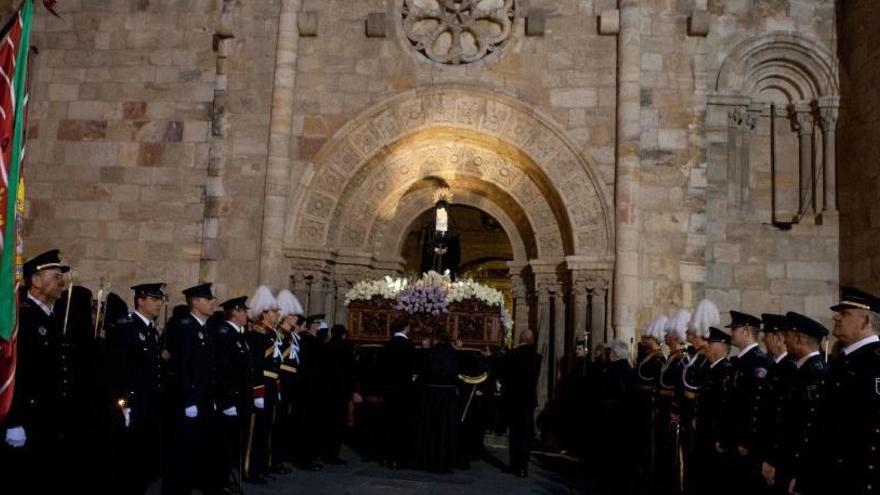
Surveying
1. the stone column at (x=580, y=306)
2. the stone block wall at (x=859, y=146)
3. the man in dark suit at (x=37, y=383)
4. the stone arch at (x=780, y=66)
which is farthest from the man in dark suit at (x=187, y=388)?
the stone arch at (x=780, y=66)

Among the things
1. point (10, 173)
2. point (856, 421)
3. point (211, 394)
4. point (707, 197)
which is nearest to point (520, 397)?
point (211, 394)

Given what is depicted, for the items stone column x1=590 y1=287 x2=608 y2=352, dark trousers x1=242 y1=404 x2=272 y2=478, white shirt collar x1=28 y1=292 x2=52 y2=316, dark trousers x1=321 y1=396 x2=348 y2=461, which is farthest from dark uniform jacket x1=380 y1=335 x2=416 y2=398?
white shirt collar x1=28 y1=292 x2=52 y2=316

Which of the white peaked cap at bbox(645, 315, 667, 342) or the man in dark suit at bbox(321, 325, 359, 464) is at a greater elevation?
the white peaked cap at bbox(645, 315, 667, 342)

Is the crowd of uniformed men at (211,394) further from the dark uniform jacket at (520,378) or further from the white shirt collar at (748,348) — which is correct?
the white shirt collar at (748,348)

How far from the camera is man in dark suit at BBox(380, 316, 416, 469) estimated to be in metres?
10.0

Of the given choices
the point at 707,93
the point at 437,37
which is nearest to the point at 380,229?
the point at 437,37

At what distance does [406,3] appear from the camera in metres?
13.0

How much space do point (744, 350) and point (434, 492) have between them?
11.2ft

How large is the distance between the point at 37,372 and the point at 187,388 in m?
1.33

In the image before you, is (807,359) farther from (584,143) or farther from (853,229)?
(853,229)

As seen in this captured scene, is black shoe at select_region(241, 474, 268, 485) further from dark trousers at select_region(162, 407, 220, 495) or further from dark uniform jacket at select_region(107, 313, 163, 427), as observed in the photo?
dark uniform jacket at select_region(107, 313, 163, 427)

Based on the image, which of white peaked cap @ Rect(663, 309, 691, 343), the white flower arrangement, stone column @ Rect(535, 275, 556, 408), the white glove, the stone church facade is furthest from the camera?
stone column @ Rect(535, 275, 556, 408)

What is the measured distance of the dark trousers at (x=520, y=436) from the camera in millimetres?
9656

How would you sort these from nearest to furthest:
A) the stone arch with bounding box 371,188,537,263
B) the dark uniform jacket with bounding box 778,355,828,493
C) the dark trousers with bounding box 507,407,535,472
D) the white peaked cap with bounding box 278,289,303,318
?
the dark uniform jacket with bounding box 778,355,828,493
the dark trousers with bounding box 507,407,535,472
the white peaked cap with bounding box 278,289,303,318
the stone arch with bounding box 371,188,537,263
